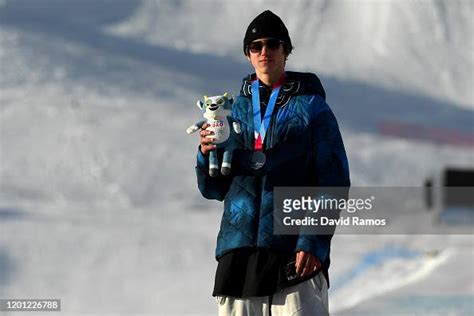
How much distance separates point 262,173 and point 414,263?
25.0ft

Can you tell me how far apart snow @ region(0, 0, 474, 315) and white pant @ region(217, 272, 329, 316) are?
4780mm

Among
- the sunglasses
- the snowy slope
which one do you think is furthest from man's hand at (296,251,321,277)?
the snowy slope

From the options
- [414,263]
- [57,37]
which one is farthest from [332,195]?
[57,37]

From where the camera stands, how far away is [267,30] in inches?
148

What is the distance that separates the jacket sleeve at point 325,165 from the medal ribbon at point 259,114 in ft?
0.55

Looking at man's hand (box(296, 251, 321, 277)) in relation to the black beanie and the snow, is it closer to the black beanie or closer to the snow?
the black beanie

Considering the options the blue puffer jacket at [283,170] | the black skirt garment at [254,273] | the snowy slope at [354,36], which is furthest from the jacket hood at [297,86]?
the snowy slope at [354,36]

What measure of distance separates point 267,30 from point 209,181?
0.60 meters

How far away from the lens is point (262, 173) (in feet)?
12.0

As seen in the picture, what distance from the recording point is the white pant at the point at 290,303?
11.9 feet

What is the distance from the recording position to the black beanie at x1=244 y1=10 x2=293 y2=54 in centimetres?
375
